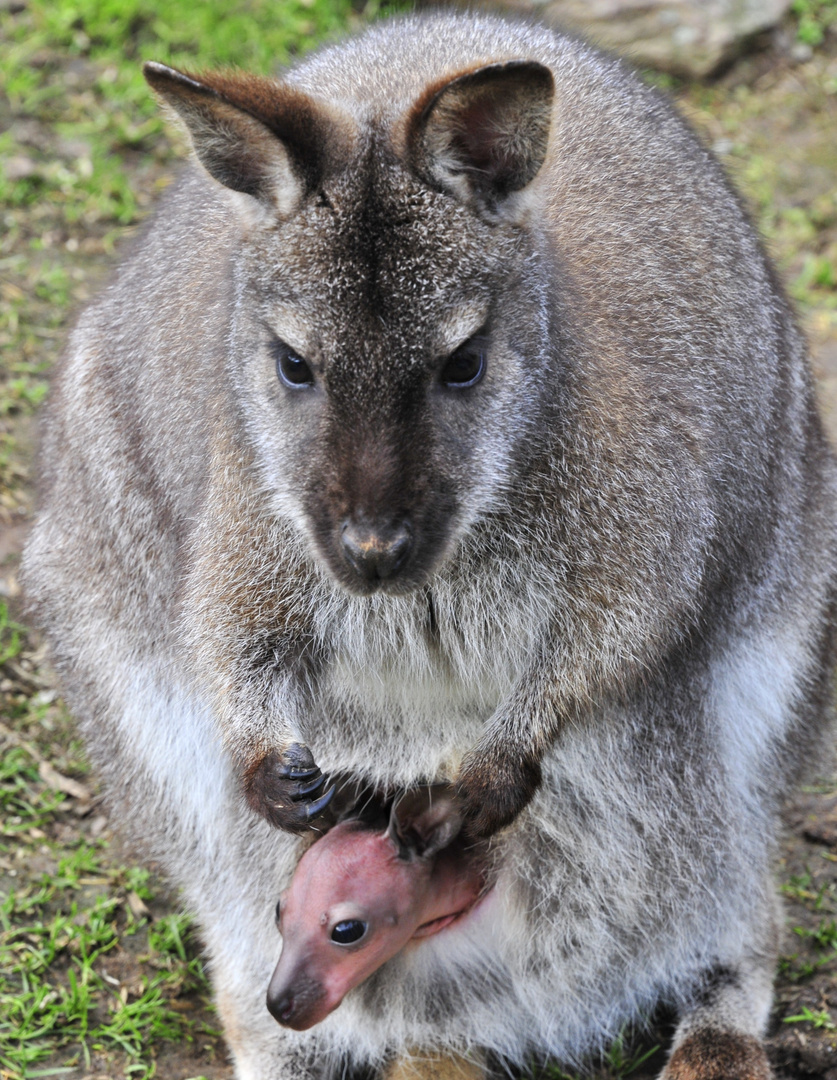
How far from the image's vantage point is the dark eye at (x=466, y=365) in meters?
2.76

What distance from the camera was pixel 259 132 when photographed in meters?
2.70

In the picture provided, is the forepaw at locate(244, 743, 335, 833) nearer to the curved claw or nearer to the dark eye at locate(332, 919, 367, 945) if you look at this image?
the curved claw

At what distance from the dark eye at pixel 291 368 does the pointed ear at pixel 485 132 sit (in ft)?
1.44

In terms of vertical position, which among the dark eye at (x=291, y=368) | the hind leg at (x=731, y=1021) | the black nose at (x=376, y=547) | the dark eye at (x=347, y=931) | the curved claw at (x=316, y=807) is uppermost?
the dark eye at (x=291, y=368)

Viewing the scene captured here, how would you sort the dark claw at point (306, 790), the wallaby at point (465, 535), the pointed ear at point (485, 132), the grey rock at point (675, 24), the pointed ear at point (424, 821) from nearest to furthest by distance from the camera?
the pointed ear at point (485, 132)
the wallaby at point (465, 535)
the dark claw at point (306, 790)
the pointed ear at point (424, 821)
the grey rock at point (675, 24)

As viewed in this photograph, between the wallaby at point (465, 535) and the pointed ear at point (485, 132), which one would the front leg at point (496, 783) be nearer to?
the wallaby at point (465, 535)

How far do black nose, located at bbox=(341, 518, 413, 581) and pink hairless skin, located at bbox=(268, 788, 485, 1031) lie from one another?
3.16 ft

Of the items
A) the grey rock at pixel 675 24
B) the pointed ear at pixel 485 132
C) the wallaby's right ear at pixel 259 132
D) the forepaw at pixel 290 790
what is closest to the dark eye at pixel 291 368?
the wallaby's right ear at pixel 259 132

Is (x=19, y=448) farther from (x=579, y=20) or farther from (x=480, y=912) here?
(x=579, y=20)

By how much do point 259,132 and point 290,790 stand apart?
143 cm

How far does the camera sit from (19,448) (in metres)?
5.28

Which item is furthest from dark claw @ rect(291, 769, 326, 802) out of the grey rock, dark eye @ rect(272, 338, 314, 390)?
the grey rock

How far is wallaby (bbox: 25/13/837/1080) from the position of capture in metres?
2.73

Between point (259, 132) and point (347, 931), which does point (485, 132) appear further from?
point (347, 931)
